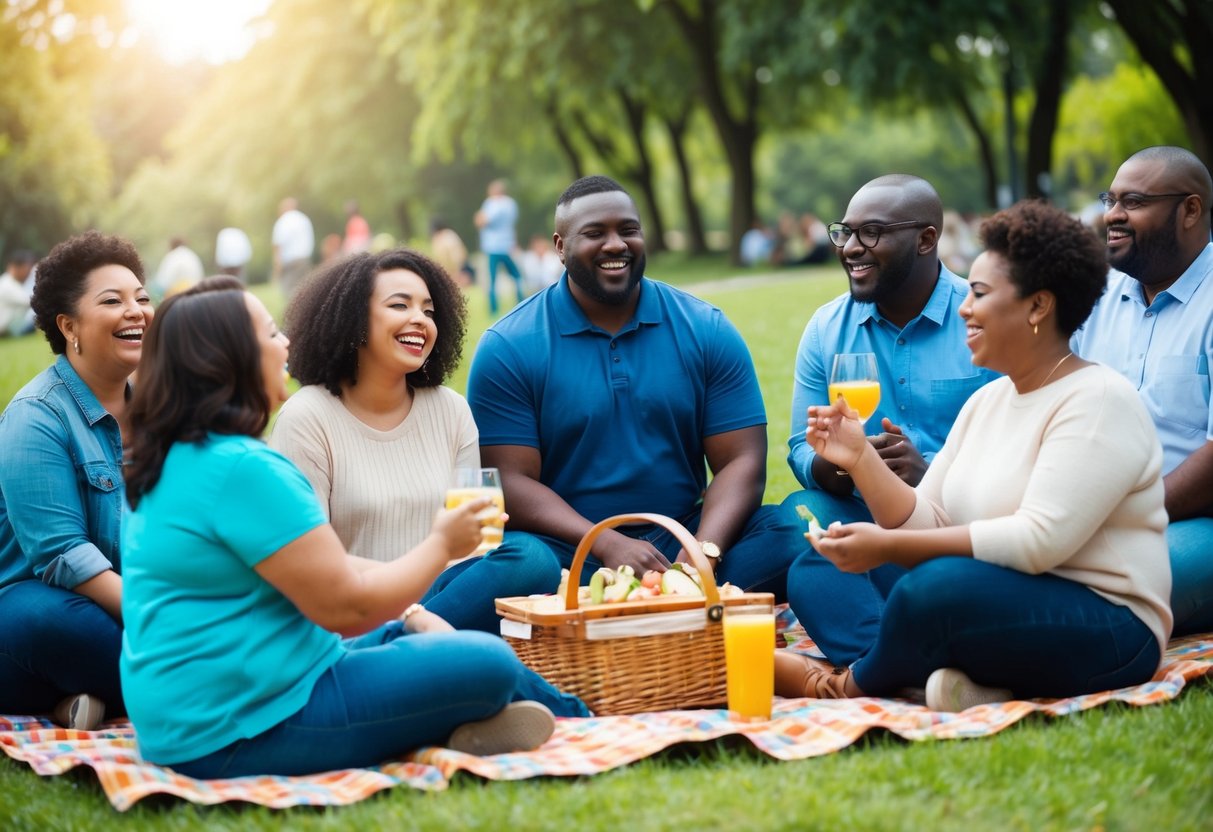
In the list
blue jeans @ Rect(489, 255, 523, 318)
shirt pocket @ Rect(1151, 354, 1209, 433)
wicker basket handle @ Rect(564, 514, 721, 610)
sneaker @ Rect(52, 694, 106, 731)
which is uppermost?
blue jeans @ Rect(489, 255, 523, 318)

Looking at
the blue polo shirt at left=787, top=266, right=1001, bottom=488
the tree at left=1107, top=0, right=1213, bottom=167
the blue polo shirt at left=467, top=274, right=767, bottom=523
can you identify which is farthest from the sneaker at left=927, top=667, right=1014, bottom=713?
the tree at left=1107, top=0, right=1213, bottom=167

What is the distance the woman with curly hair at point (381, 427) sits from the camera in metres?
5.15

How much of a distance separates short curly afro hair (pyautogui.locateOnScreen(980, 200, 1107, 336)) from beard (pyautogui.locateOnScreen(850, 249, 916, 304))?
4.51ft

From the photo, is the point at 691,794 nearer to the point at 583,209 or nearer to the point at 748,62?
the point at 583,209

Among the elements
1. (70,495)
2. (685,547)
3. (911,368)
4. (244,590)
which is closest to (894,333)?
(911,368)

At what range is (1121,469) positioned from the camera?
4145mm

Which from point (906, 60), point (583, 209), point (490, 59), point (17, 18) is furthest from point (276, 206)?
point (583, 209)

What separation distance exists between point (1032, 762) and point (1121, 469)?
0.93 meters

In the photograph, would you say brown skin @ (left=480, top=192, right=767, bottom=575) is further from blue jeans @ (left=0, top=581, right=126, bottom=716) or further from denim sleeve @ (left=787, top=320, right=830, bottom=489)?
blue jeans @ (left=0, top=581, right=126, bottom=716)

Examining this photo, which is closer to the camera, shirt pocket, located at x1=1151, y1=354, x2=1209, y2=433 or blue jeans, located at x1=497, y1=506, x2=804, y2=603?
shirt pocket, located at x1=1151, y1=354, x2=1209, y2=433

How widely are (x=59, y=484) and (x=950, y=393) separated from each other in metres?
3.48

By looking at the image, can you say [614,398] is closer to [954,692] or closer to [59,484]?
[954,692]

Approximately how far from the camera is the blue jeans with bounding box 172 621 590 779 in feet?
12.9

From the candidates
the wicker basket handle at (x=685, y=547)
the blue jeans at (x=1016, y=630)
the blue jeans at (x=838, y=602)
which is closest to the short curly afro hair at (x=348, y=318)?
the wicker basket handle at (x=685, y=547)
